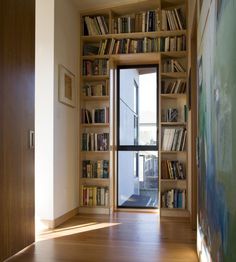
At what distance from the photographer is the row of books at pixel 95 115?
4832 mm

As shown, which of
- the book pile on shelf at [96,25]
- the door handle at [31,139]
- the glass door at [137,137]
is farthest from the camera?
the glass door at [137,137]

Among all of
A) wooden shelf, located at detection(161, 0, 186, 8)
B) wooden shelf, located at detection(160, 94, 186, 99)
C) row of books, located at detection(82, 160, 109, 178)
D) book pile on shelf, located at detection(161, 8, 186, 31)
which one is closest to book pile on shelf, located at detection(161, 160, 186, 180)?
row of books, located at detection(82, 160, 109, 178)

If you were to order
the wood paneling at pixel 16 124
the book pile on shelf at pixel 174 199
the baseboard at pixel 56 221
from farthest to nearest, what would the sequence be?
the book pile on shelf at pixel 174 199 < the baseboard at pixel 56 221 < the wood paneling at pixel 16 124

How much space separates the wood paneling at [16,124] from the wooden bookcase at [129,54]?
1672 mm

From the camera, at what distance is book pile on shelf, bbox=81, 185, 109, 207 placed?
15.7 feet

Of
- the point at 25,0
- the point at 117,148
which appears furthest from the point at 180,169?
the point at 25,0

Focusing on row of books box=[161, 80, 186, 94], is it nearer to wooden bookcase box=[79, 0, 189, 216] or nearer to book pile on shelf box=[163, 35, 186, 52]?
wooden bookcase box=[79, 0, 189, 216]

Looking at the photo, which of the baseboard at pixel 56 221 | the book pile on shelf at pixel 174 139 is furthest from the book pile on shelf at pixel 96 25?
the baseboard at pixel 56 221

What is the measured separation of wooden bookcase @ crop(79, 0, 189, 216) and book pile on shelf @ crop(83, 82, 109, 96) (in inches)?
1.3

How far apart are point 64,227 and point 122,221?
81cm

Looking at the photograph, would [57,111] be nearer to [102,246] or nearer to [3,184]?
[3,184]

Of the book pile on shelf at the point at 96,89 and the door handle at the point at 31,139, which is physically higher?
the book pile on shelf at the point at 96,89

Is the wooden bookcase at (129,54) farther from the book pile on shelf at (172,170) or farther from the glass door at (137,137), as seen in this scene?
the glass door at (137,137)

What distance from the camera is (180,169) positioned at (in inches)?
182
